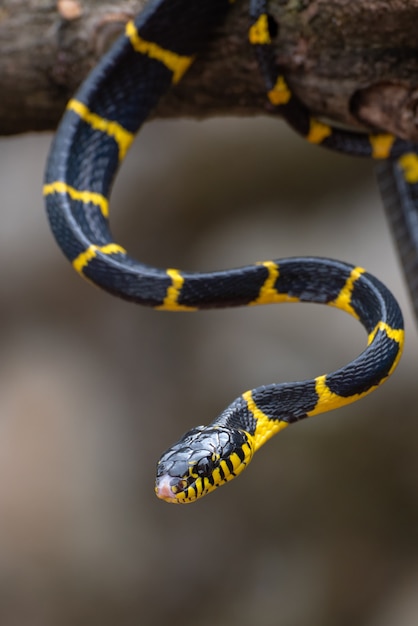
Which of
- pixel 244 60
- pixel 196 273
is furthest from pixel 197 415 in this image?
pixel 244 60

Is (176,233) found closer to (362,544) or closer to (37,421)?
(37,421)

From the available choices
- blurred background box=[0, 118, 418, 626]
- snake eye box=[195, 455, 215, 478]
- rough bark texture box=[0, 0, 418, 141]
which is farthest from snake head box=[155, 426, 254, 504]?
blurred background box=[0, 118, 418, 626]

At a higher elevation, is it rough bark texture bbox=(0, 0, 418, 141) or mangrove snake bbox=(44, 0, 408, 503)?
rough bark texture bbox=(0, 0, 418, 141)

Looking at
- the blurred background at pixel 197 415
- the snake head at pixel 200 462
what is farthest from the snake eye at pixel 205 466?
the blurred background at pixel 197 415

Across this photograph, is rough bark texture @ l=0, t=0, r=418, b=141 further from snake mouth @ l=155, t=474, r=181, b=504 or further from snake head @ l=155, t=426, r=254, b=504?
snake mouth @ l=155, t=474, r=181, b=504

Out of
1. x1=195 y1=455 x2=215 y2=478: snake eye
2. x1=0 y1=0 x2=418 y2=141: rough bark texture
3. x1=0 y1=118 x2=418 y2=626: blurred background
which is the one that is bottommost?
x1=0 y1=118 x2=418 y2=626: blurred background
